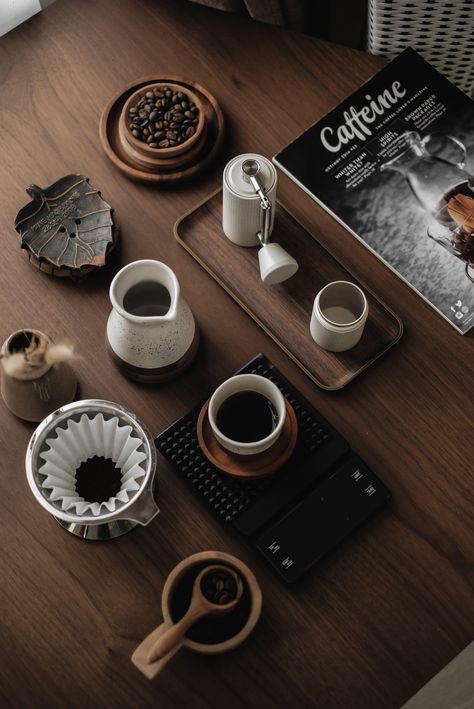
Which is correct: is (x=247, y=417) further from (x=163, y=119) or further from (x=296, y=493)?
(x=163, y=119)

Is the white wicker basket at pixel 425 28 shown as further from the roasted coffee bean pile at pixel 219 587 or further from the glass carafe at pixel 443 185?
the roasted coffee bean pile at pixel 219 587

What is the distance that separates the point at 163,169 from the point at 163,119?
64 millimetres

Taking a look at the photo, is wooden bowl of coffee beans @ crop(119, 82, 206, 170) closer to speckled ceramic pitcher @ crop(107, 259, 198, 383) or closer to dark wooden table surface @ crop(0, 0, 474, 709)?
dark wooden table surface @ crop(0, 0, 474, 709)

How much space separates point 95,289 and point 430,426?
439mm

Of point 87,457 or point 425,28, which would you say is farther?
point 425,28

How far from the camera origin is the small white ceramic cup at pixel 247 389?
832mm

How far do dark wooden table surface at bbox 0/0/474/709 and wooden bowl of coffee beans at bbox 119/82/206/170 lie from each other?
0.04m

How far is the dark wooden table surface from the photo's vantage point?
33.6 inches

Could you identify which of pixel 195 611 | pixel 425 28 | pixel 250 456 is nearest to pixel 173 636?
pixel 195 611

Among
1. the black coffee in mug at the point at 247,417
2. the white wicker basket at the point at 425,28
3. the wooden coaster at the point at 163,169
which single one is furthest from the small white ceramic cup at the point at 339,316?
the white wicker basket at the point at 425,28

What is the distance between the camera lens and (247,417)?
876mm

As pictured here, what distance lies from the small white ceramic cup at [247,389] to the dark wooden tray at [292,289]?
0.34ft

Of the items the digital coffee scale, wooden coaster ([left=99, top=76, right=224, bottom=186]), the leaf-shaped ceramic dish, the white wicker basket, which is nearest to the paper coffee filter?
the digital coffee scale

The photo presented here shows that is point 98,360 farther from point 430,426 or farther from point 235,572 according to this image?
point 430,426
